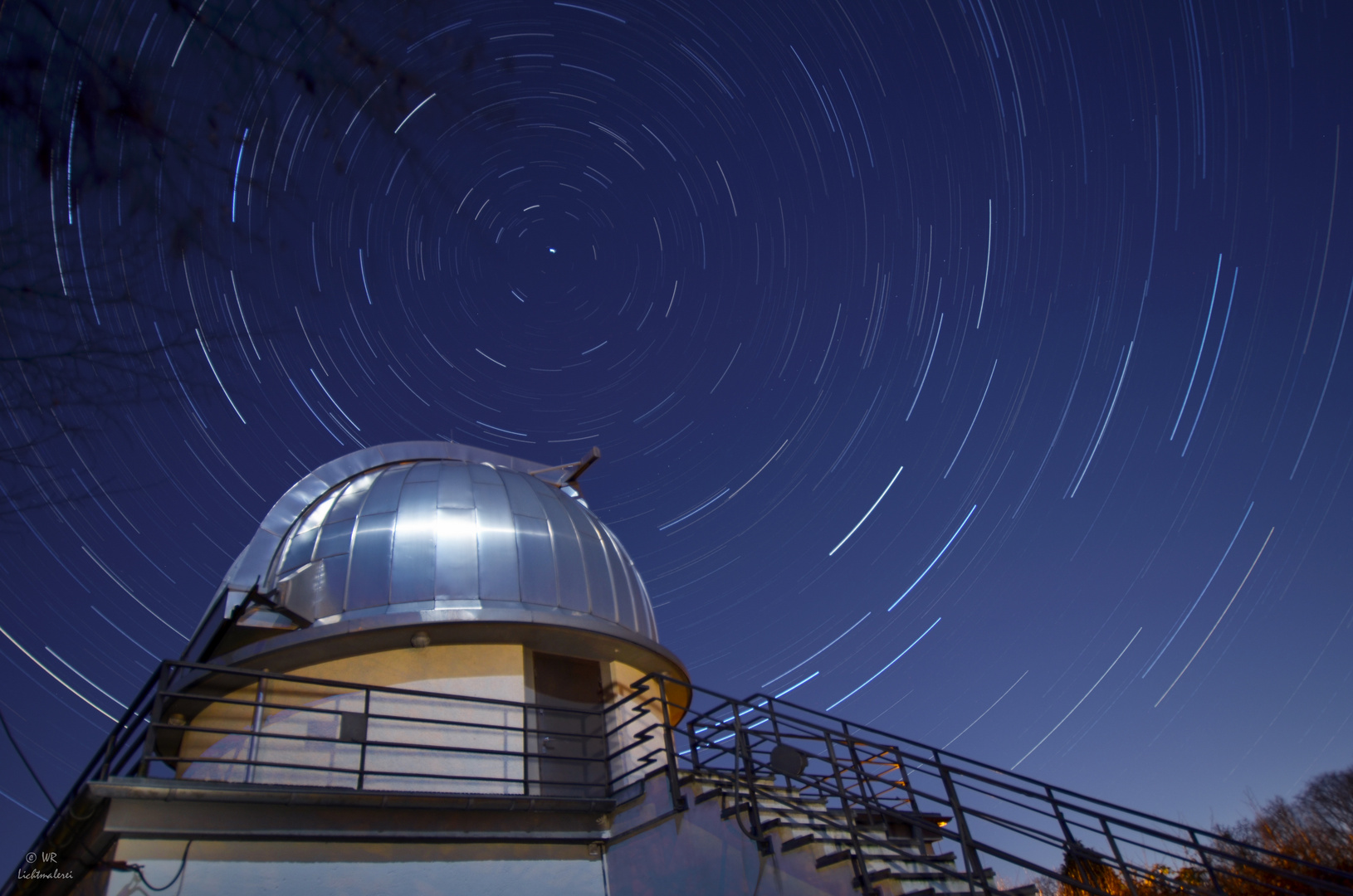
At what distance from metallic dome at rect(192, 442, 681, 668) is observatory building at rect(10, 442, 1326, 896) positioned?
0.11 feet

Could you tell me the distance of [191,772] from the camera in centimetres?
835

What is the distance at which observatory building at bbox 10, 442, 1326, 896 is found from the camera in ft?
19.7

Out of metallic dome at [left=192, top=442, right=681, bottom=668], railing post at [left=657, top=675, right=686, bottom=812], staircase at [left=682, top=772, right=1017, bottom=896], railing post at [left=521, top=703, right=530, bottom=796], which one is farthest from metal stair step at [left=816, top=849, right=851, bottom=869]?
metallic dome at [left=192, top=442, right=681, bottom=668]

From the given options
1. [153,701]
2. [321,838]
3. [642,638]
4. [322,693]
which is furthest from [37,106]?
[642,638]

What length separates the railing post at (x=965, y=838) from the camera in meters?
5.05

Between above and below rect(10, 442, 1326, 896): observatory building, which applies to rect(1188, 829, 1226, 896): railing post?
below

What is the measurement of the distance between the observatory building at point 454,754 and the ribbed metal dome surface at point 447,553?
0.04 m

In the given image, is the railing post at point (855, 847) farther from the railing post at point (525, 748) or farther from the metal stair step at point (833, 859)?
the railing post at point (525, 748)

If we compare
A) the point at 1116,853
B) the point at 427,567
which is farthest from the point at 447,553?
the point at 1116,853

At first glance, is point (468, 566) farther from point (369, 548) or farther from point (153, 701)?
point (153, 701)

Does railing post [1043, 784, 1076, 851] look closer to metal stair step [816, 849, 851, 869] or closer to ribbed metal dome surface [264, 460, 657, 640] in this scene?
metal stair step [816, 849, 851, 869]

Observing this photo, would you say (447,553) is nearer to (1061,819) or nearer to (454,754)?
(454,754)

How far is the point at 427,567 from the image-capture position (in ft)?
30.0

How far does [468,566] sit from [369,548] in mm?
1332
